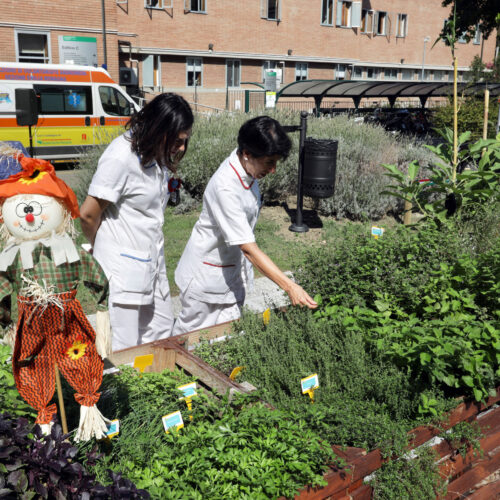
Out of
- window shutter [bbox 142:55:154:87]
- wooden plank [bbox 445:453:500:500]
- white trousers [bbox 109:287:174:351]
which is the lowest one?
wooden plank [bbox 445:453:500:500]

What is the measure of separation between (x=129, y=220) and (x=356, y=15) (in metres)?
36.2

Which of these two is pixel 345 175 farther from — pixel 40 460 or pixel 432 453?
pixel 40 460

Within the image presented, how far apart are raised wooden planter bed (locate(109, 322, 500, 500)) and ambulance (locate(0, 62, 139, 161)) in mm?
11134

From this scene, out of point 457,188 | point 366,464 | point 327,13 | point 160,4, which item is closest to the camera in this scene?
point 366,464

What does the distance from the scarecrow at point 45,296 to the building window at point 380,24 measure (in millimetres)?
39911

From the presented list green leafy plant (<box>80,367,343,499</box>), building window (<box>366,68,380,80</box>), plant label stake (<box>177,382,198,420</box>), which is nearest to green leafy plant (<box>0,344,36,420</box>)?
green leafy plant (<box>80,367,343,499</box>)

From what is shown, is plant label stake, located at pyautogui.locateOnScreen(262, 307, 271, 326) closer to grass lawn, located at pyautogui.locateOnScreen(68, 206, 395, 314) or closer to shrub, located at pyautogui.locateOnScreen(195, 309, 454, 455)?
shrub, located at pyautogui.locateOnScreen(195, 309, 454, 455)

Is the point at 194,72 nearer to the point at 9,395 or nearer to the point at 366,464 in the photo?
the point at 9,395

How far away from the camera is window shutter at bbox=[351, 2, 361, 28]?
35.0 meters

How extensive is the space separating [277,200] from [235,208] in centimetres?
669

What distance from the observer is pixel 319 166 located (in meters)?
Answer: 7.87

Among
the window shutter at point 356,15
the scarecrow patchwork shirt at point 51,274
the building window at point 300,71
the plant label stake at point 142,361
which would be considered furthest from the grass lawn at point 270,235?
the window shutter at point 356,15

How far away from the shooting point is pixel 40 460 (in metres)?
1.43

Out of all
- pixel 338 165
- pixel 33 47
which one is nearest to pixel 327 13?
pixel 33 47
